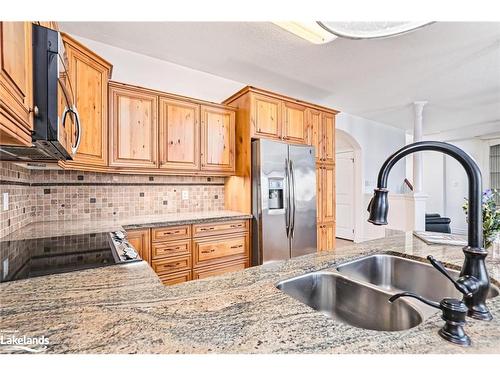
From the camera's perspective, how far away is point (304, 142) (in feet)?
10.6

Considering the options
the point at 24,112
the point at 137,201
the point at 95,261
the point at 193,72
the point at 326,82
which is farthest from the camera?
the point at 326,82

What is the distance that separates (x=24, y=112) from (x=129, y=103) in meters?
1.76

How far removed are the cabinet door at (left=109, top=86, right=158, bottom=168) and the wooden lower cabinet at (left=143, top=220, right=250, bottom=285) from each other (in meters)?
0.74

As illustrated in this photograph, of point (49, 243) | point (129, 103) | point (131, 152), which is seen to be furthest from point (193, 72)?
point (49, 243)

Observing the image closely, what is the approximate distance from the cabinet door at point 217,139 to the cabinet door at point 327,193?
54.3 inches

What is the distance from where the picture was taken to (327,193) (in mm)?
3510

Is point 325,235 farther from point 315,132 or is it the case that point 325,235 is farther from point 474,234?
point 474,234

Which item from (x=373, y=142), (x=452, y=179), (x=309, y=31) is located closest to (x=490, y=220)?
(x=309, y=31)

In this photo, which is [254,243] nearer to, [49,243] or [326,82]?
[49,243]

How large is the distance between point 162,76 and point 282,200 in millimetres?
2028

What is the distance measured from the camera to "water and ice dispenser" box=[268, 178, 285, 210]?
2.74m

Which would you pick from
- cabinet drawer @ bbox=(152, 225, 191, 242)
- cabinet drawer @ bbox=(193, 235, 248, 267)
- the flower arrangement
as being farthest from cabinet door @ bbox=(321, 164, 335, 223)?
the flower arrangement

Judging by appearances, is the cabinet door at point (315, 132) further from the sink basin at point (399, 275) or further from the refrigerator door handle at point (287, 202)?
the sink basin at point (399, 275)

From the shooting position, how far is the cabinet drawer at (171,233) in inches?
87.4
